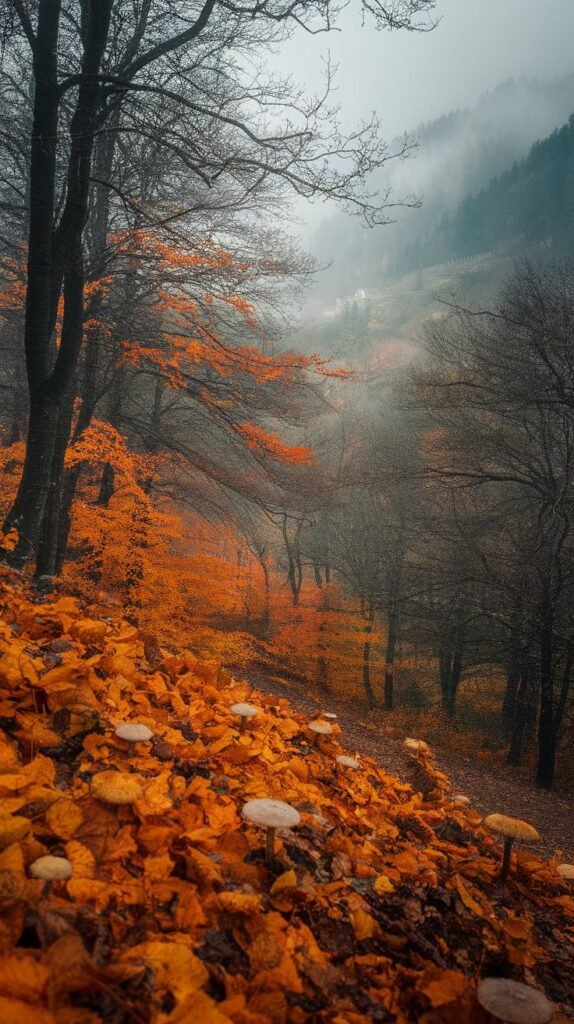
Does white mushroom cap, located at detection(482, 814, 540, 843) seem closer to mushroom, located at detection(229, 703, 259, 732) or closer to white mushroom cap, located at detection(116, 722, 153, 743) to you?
mushroom, located at detection(229, 703, 259, 732)

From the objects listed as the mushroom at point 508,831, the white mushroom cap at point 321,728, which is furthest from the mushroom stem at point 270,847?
the white mushroom cap at point 321,728

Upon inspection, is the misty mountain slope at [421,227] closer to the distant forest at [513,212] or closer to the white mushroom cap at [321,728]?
the distant forest at [513,212]

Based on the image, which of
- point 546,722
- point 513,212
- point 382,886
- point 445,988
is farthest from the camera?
point 513,212

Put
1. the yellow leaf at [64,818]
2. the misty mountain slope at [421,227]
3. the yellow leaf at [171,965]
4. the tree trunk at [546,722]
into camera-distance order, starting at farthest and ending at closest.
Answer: the misty mountain slope at [421,227]
the tree trunk at [546,722]
the yellow leaf at [64,818]
the yellow leaf at [171,965]

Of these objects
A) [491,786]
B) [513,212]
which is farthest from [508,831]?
[513,212]

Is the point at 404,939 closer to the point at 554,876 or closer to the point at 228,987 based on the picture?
the point at 228,987

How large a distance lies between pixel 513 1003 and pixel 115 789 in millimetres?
1295

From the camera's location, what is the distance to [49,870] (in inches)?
53.0

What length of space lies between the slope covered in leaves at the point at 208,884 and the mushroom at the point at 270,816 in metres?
0.07

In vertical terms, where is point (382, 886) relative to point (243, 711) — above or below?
below

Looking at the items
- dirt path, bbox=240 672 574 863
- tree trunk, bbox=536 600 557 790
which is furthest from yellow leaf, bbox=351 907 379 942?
tree trunk, bbox=536 600 557 790

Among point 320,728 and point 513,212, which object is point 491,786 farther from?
point 513,212

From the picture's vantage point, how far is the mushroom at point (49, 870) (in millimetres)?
1326

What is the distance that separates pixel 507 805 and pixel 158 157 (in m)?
10.9
